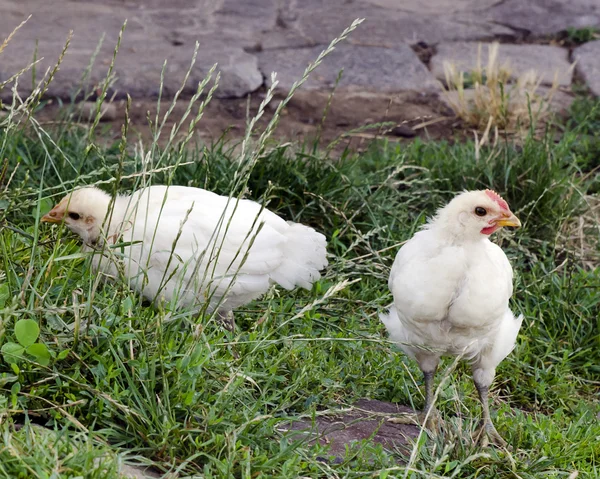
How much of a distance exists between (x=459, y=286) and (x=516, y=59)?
4527mm

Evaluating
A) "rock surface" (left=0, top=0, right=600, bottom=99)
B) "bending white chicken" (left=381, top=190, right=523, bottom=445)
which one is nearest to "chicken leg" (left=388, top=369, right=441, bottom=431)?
"bending white chicken" (left=381, top=190, right=523, bottom=445)

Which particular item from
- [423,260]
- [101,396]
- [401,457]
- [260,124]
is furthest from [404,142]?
[101,396]

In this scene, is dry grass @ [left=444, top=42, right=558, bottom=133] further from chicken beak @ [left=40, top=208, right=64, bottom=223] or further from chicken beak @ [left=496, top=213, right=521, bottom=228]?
chicken beak @ [left=40, top=208, right=64, bottom=223]

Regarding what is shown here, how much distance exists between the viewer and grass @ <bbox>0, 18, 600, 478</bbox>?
2.59 meters

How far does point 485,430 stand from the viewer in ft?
10.2

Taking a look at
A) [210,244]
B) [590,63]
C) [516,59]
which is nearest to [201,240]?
[210,244]

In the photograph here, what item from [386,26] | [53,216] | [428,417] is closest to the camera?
[428,417]

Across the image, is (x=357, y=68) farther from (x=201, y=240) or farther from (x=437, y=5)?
(x=201, y=240)

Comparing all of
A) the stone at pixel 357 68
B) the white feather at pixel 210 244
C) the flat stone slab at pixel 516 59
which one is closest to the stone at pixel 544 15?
the flat stone slab at pixel 516 59

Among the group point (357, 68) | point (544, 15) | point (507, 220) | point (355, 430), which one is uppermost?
point (507, 220)

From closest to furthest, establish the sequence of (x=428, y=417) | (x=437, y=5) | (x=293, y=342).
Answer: (x=428, y=417) < (x=293, y=342) < (x=437, y=5)

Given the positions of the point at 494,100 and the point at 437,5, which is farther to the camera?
the point at 437,5

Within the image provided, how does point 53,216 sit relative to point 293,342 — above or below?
above

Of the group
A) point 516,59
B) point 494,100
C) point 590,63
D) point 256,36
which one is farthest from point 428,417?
point 256,36
